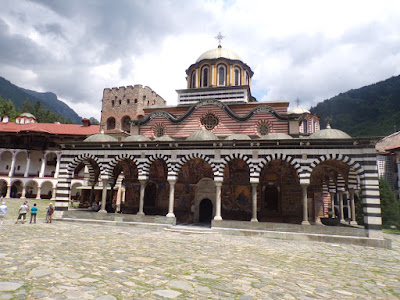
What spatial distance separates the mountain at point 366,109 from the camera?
185 ft

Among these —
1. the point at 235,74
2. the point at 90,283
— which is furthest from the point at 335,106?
the point at 90,283

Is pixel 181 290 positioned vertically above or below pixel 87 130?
below

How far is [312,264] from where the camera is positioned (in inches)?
303

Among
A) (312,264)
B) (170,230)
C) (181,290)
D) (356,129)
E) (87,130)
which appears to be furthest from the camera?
(356,129)

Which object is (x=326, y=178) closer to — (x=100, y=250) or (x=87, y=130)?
(x=100, y=250)

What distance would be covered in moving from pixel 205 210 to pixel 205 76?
11696 mm

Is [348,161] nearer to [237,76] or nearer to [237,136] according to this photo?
[237,136]

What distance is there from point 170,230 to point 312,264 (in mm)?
8056

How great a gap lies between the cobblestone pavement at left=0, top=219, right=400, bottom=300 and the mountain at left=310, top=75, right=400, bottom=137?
181ft

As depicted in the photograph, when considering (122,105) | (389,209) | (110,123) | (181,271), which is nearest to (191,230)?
(181,271)

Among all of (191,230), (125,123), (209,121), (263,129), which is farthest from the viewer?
(125,123)

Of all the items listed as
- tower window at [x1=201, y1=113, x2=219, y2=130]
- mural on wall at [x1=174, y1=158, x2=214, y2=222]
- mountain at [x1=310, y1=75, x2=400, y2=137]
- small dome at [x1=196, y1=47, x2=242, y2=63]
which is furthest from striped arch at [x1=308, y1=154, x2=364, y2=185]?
mountain at [x1=310, y1=75, x2=400, y2=137]

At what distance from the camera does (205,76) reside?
22969 mm

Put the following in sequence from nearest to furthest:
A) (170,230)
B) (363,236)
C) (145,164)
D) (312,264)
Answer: (312,264) < (363,236) < (170,230) < (145,164)
